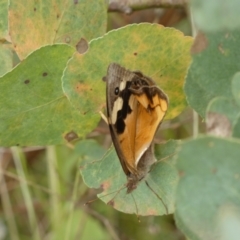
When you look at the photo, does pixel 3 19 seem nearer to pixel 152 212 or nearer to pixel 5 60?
pixel 5 60

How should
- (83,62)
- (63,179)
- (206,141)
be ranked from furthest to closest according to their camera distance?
(63,179)
(83,62)
(206,141)

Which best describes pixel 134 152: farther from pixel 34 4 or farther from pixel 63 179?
pixel 63 179

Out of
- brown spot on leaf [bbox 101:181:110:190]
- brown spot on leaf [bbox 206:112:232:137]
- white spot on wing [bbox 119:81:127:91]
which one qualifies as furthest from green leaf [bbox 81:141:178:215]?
brown spot on leaf [bbox 206:112:232:137]

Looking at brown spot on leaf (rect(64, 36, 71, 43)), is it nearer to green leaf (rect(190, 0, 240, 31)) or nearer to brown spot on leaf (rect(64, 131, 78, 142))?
brown spot on leaf (rect(64, 131, 78, 142))

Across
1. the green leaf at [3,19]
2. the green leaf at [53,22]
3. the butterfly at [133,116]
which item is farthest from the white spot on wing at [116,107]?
the green leaf at [3,19]

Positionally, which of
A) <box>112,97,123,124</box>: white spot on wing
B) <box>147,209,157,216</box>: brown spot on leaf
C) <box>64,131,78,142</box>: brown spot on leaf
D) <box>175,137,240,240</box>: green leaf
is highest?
<box>175,137,240,240</box>: green leaf

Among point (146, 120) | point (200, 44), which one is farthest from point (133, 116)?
point (200, 44)

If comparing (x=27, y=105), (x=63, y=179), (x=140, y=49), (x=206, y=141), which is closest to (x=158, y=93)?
(x=140, y=49)
